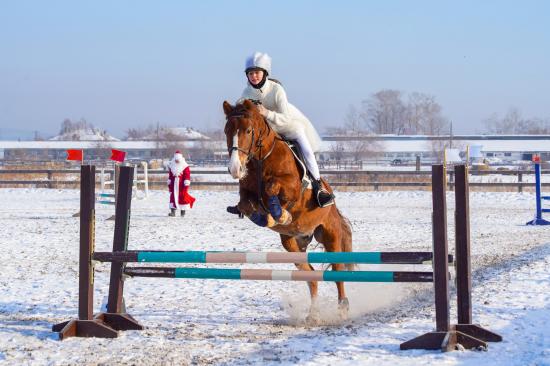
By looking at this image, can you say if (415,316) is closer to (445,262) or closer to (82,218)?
(445,262)

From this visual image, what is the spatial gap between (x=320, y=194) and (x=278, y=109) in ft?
2.99

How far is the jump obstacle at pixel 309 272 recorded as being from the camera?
5703mm

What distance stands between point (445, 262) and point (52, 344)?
307 cm

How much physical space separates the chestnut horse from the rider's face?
19.0 inches

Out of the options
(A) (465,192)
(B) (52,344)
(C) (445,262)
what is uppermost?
(A) (465,192)

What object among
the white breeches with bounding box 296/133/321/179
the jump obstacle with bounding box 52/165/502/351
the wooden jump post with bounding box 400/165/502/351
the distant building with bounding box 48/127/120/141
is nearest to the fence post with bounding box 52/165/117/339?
the jump obstacle with bounding box 52/165/502/351

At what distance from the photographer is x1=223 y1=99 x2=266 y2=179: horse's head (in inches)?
248

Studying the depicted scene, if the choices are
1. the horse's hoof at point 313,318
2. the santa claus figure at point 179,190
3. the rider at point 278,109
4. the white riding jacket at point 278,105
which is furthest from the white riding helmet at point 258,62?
the santa claus figure at point 179,190

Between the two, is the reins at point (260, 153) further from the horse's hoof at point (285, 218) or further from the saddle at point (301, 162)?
the saddle at point (301, 162)

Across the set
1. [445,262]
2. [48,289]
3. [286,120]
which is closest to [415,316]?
[445,262]

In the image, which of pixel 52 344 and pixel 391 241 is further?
pixel 391 241

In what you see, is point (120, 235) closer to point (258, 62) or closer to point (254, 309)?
point (254, 309)

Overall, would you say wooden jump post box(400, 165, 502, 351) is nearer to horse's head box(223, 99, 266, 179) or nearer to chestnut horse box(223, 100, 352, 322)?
chestnut horse box(223, 100, 352, 322)

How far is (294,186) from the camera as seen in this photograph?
6.98 metres
